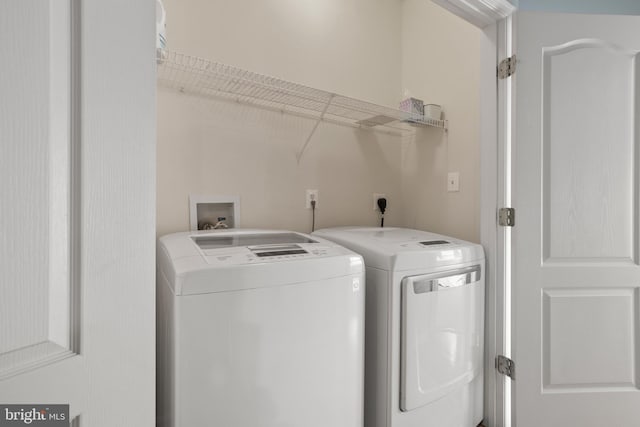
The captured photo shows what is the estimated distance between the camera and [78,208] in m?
0.49

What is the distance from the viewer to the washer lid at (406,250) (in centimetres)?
128

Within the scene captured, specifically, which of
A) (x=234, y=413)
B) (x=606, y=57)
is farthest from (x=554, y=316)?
(x=234, y=413)

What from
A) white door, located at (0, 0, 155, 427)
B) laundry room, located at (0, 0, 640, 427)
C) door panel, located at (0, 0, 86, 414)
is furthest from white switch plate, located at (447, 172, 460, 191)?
door panel, located at (0, 0, 86, 414)

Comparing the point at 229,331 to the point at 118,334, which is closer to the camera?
the point at 118,334

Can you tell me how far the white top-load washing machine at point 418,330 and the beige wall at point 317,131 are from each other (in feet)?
1.89

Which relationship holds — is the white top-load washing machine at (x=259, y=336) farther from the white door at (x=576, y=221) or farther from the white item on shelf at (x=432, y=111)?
the white item on shelf at (x=432, y=111)

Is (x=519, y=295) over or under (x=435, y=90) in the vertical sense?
under

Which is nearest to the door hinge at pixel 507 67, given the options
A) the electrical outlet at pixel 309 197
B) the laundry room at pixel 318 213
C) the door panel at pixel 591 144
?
the laundry room at pixel 318 213

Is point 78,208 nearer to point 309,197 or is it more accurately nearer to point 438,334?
point 438,334

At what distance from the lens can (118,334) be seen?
525 mm

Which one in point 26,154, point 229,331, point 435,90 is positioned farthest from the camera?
point 435,90

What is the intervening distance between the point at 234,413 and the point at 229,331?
0.23 m

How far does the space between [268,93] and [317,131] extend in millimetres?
412

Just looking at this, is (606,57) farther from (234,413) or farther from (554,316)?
(234,413)
